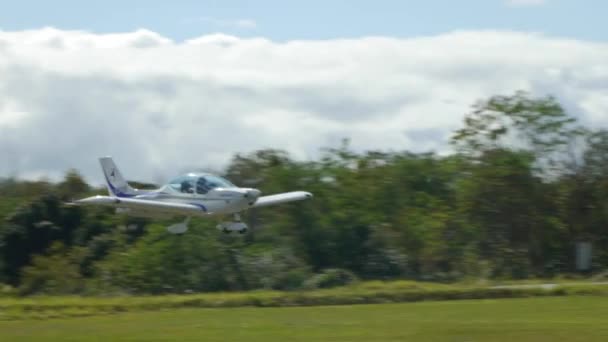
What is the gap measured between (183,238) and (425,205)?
13.1 metres

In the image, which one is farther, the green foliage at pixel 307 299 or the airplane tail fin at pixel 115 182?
the airplane tail fin at pixel 115 182

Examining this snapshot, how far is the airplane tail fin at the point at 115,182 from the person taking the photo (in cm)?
4084

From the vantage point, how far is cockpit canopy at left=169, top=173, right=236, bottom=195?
38.8 meters

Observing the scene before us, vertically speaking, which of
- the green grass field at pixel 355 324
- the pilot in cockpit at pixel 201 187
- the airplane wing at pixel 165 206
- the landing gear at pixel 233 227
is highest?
the pilot in cockpit at pixel 201 187

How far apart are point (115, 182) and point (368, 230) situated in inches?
582

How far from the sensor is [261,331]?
73.7 feet

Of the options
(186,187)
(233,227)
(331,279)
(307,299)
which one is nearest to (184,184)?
(186,187)

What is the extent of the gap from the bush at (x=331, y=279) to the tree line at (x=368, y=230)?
0.42 feet

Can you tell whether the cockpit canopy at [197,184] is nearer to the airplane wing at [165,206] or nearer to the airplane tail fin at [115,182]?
the airplane wing at [165,206]

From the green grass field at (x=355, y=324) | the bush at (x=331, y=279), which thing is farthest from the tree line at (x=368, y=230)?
the green grass field at (x=355, y=324)

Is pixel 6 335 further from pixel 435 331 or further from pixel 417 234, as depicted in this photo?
pixel 417 234

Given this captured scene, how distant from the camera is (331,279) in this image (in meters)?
44.9

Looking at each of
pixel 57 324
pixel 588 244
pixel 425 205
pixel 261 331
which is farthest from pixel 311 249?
pixel 261 331

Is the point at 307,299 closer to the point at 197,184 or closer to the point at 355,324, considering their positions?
the point at 197,184
